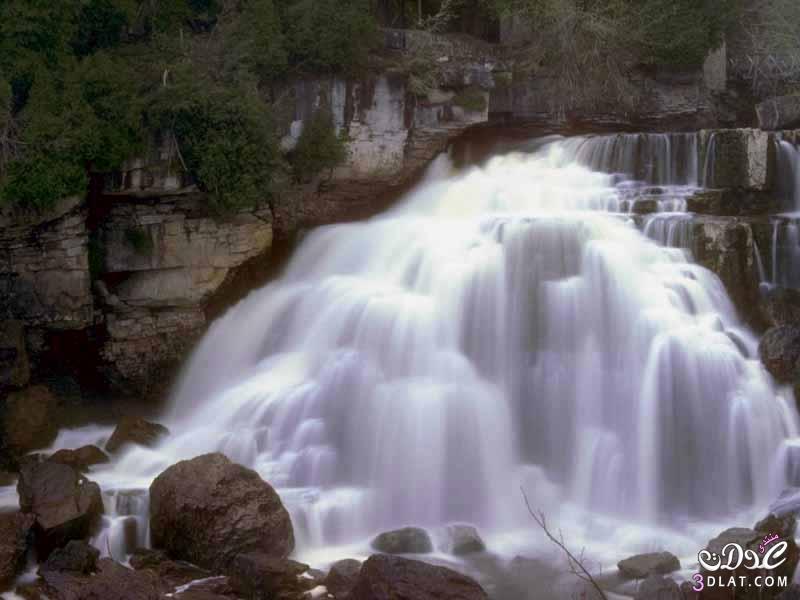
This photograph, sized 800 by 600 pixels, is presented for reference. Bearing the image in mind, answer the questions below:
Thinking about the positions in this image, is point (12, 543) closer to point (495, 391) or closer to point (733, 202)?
point (495, 391)

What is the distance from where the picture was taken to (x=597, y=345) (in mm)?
12711

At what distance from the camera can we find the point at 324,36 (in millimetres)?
16359

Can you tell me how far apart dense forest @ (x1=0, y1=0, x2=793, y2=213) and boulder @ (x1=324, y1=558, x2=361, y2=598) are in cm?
676

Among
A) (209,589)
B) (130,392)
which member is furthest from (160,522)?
(130,392)

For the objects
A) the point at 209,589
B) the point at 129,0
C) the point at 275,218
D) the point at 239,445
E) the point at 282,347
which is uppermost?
the point at 129,0

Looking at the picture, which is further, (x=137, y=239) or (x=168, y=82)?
(x=137, y=239)

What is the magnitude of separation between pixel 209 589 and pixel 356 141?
9326 millimetres

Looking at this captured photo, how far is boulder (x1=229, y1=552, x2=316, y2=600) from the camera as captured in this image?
948cm

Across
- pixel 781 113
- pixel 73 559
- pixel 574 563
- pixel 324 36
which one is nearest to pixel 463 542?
pixel 574 563

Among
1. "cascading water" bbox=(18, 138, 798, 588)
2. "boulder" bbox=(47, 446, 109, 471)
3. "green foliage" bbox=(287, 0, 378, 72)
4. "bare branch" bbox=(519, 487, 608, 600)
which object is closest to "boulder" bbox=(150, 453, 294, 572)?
"cascading water" bbox=(18, 138, 798, 588)

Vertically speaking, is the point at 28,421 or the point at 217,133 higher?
the point at 217,133

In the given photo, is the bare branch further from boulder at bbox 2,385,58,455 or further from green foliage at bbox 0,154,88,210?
green foliage at bbox 0,154,88,210

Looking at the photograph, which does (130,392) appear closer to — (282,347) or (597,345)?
(282,347)

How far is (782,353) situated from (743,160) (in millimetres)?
4362
